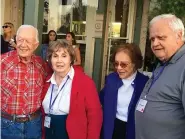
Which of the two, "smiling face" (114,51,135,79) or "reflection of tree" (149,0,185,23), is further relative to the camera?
"reflection of tree" (149,0,185,23)

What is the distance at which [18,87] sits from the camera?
256 centimetres

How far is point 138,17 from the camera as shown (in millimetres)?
6270

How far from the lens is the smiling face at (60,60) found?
8.43 feet

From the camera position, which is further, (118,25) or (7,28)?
(118,25)

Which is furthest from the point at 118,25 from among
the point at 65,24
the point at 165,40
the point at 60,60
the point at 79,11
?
the point at 165,40

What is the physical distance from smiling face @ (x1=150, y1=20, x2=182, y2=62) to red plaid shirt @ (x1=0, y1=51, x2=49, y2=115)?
1130 mm

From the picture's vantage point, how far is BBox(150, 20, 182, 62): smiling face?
6.72ft

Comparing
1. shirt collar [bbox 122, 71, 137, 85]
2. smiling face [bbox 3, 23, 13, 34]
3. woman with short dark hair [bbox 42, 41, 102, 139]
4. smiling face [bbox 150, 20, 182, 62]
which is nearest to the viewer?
smiling face [bbox 150, 20, 182, 62]

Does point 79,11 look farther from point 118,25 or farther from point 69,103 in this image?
point 69,103

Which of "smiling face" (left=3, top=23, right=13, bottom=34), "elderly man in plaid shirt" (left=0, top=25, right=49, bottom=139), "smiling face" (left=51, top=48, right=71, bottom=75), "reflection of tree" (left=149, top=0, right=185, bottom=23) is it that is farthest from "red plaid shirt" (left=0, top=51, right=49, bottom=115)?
"reflection of tree" (left=149, top=0, right=185, bottom=23)

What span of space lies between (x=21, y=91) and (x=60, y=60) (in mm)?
424

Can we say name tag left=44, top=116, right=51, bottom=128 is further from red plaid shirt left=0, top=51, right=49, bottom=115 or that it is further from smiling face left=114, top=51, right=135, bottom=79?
smiling face left=114, top=51, right=135, bottom=79

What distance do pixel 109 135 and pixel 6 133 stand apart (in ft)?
2.97

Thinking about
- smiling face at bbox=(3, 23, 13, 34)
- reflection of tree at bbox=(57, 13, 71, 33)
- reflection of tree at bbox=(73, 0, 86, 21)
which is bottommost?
smiling face at bbox=(3, 23, 13, 34)
